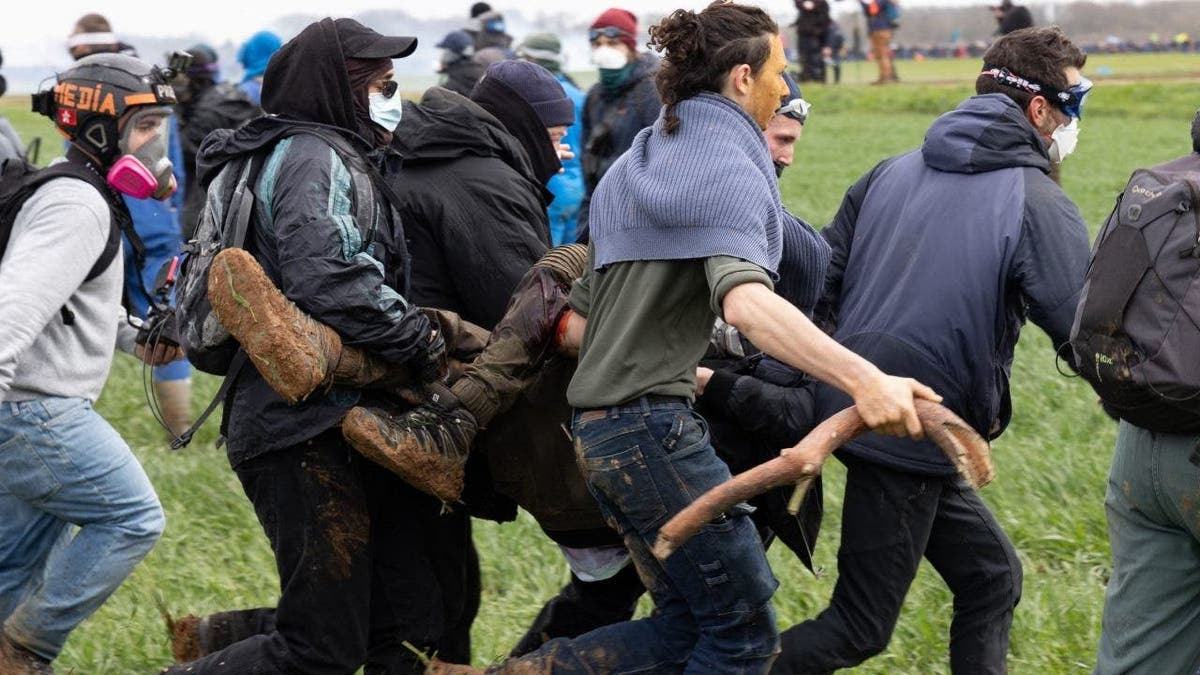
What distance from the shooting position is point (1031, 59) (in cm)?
465

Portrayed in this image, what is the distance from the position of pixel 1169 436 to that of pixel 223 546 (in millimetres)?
4172

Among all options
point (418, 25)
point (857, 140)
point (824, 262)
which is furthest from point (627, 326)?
point (418, 25)

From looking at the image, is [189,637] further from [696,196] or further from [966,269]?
[966,269]

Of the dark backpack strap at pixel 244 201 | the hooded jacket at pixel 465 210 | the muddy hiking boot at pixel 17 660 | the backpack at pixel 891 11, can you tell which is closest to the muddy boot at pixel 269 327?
the dark backpack strap at pixel 244 201

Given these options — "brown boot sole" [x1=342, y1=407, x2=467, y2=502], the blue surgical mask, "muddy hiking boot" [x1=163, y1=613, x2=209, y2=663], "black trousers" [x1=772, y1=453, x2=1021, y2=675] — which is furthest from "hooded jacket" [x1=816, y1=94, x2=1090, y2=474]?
"muddy hiking boot" [x1=163, y1=613, x2=209, y2=663]

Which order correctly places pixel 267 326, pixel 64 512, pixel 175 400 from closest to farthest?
pixel 267 326
pixel 64 512
pixel 175 400

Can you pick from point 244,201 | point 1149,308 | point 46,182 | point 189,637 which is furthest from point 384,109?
point 1149,308

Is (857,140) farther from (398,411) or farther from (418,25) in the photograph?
(418,25)

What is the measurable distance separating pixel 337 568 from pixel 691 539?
0.99 metres

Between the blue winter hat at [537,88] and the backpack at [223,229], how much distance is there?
887 mm

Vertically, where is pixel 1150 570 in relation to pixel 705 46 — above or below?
below

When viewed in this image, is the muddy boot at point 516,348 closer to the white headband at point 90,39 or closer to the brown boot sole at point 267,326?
the brown boot sole at point 267,326

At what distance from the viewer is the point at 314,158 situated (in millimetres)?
4211

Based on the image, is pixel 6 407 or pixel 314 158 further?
pixel 6 407
